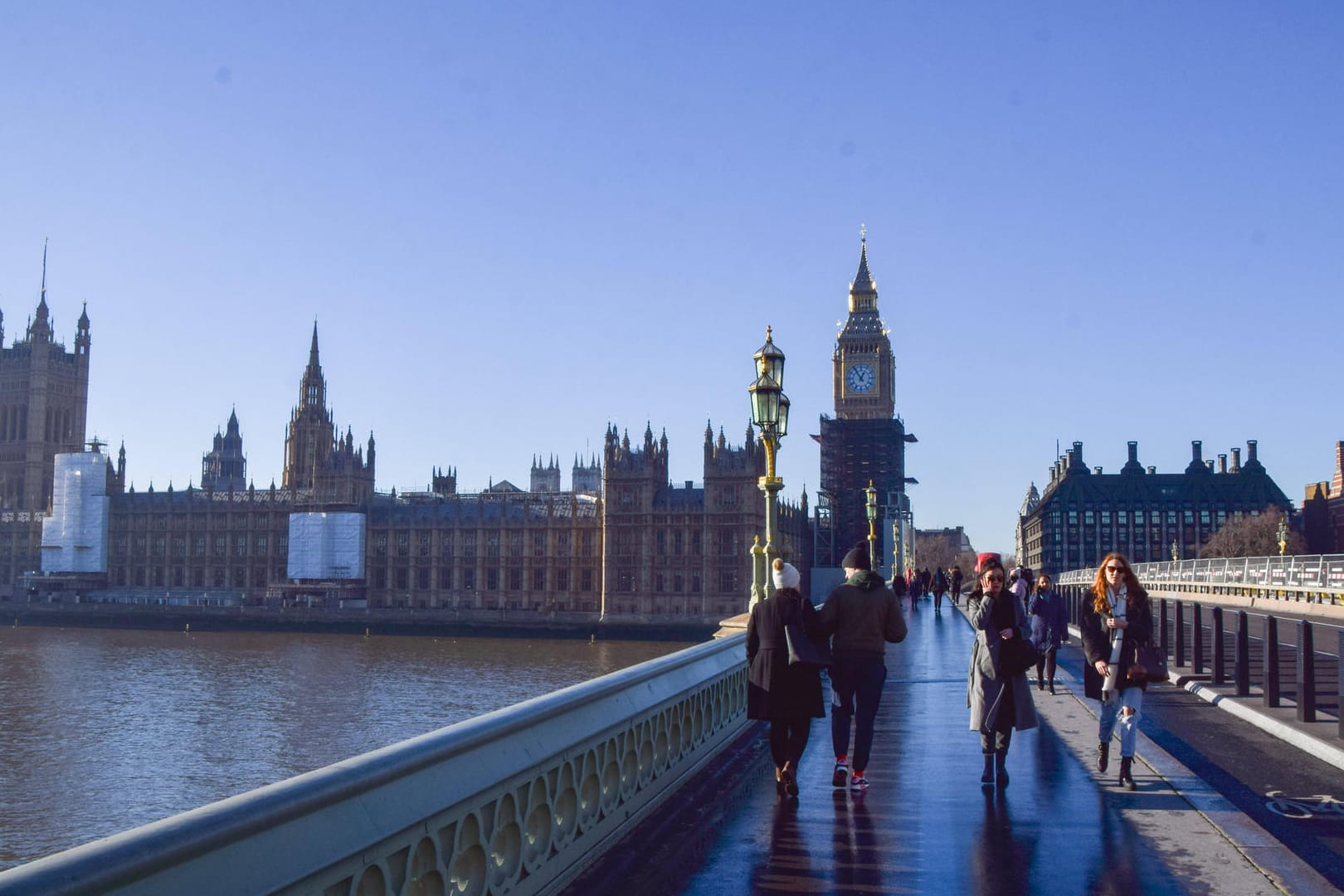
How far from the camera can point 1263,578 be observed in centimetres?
4403

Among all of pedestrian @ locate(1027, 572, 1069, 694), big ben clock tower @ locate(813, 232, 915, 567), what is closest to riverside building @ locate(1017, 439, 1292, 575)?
big ben clock tower @ locate(813, 232, 915, 567)

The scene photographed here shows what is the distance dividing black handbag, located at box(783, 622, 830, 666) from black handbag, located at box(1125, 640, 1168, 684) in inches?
98.0

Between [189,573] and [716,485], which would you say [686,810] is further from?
[189,573]

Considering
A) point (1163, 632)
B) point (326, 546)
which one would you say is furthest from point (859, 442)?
point (1163, 632)

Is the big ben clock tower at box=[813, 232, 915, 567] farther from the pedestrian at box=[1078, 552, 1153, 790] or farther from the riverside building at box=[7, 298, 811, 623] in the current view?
the pedestrian at box=[1078, 552, 1153, 790]

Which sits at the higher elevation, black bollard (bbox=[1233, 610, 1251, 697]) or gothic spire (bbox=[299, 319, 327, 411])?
gothic spire (bbox=[299, 319, 327, 411])

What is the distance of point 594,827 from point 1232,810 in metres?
4.65

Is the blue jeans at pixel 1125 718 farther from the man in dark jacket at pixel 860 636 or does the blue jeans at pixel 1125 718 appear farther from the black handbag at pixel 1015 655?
the man in dark jacket at pixel 860 636

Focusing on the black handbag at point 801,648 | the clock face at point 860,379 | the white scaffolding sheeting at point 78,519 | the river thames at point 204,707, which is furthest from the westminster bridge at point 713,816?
the clock face at point 860,379

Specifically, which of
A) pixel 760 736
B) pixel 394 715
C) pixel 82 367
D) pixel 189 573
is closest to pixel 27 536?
pixel 189 573

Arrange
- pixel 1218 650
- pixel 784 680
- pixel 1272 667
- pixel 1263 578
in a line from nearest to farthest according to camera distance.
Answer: pixel 784 680 < pixel 1272 667 < pixel 1218 650 < pixel 1263 578

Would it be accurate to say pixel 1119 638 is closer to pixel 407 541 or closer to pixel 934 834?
pixel 934 834

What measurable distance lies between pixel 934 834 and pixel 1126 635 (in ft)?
8.99

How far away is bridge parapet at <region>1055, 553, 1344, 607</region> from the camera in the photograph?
114ft
